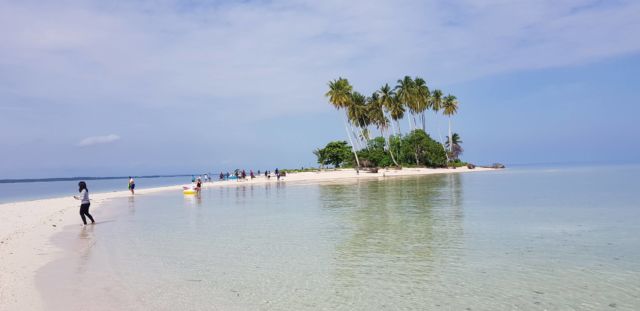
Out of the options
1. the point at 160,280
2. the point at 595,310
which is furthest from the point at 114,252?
the point at 595,310

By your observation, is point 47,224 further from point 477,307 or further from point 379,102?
point 379,102

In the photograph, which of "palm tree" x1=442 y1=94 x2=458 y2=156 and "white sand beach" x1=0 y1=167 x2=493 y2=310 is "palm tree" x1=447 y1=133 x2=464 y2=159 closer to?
"palm tree" x1=442 y1=94 x2=458 y2=156

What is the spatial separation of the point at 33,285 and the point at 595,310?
10.2 metres

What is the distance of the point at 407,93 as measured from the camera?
92.1 metres

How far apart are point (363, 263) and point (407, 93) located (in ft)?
276

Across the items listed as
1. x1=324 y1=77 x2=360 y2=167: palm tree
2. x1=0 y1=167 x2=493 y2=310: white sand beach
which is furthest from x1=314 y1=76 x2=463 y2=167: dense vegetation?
x1=0 y1=167 x2=493 y2=310: white sand beach

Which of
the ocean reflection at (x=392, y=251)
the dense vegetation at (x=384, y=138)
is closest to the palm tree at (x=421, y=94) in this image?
the dense vegetation at (x=384, y=138)

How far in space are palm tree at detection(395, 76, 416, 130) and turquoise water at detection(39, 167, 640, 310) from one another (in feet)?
241

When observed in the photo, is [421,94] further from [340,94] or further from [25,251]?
[25,251]

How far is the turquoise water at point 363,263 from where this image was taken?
806 cm

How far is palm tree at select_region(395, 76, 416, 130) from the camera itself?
92000mm

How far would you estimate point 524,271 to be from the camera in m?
9.80

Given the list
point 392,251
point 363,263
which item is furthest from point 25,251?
point 392,251

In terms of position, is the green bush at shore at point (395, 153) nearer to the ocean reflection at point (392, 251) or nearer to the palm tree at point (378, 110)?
the palm tree at point (378, 110)
